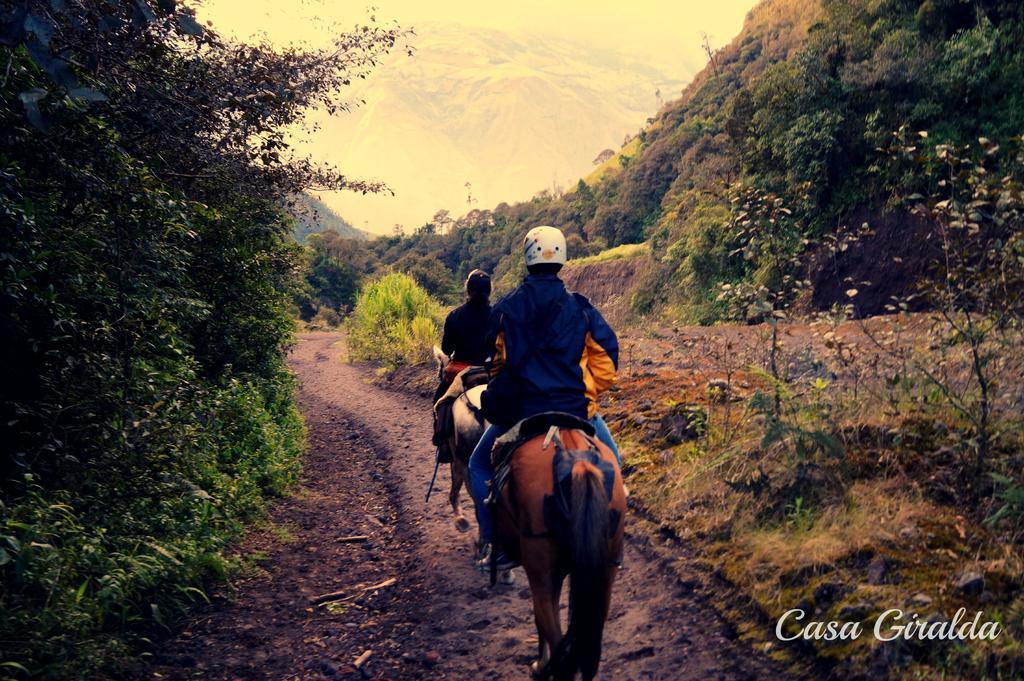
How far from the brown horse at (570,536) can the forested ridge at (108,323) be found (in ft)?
Answer: 9.33

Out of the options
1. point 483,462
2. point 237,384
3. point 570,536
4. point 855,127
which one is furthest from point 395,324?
point 570,536

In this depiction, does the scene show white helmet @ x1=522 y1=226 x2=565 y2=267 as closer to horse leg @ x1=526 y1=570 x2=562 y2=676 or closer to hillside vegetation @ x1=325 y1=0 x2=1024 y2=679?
horse leg @ x1=526 y1=570 x2=562 y2=676

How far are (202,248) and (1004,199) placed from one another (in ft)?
28.1

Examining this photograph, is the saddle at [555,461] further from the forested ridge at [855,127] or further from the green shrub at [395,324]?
the green shrub at [395,324]

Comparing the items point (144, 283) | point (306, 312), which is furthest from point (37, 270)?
point (306, 312)

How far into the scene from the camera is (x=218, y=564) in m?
5.69

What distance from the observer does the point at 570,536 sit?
11.7 feet

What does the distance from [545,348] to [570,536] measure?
1239 millimetres

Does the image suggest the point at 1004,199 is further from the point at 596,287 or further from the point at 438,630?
the point at 596,287

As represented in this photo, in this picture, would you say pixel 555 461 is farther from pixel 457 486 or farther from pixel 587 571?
pixel 457 486

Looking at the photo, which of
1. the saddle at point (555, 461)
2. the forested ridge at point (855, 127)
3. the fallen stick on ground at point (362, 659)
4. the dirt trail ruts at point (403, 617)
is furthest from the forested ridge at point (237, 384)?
the forested ridge at point (855, 127)

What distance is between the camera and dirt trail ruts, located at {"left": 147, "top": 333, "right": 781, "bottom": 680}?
14.8ft

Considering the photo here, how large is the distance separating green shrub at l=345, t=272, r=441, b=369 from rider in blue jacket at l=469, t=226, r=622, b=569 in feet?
46.8

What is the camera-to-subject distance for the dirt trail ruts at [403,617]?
177 inches
